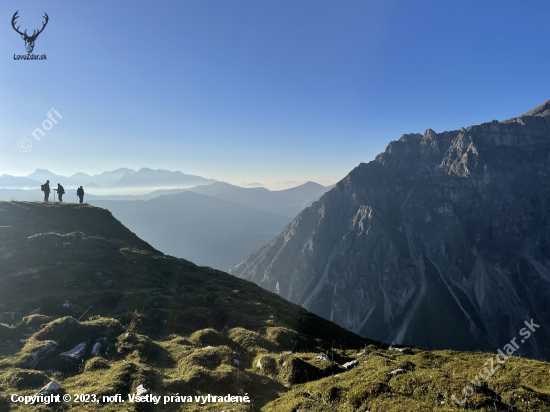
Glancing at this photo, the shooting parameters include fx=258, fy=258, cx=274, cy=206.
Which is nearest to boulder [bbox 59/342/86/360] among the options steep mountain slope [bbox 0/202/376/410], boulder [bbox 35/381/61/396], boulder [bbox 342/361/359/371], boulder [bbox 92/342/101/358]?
steep mountain slope [bbox 0/202/376/410]

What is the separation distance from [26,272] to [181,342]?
81.1 ft

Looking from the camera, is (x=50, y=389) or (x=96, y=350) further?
(x=96, y=350)

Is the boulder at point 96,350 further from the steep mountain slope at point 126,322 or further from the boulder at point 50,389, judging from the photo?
the boulder at point 50,389

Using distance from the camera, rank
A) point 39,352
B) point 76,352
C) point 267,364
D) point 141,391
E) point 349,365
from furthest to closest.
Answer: point 267,364, point 349,365, point 76,352, point 39,352, point 141,391

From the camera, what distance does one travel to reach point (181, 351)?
2392 cm

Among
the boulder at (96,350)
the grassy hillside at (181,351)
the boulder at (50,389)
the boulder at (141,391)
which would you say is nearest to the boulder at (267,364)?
the grassy hillside at (181,351)

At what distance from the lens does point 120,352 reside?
73.6 feet

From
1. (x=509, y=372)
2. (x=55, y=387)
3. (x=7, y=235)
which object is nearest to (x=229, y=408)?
(x=55, y=387)

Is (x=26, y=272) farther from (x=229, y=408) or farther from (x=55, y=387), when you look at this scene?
(x=229, y=408)

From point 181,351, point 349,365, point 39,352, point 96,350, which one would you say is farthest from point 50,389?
point 349,365

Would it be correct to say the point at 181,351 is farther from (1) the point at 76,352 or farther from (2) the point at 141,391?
(1) the point at 76,352

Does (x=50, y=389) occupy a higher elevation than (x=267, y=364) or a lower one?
higher

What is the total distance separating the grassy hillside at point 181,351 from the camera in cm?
1570

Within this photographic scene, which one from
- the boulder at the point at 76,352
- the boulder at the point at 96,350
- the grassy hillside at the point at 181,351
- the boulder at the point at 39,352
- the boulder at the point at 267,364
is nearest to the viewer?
the grassy hillside at the point at 181,351
